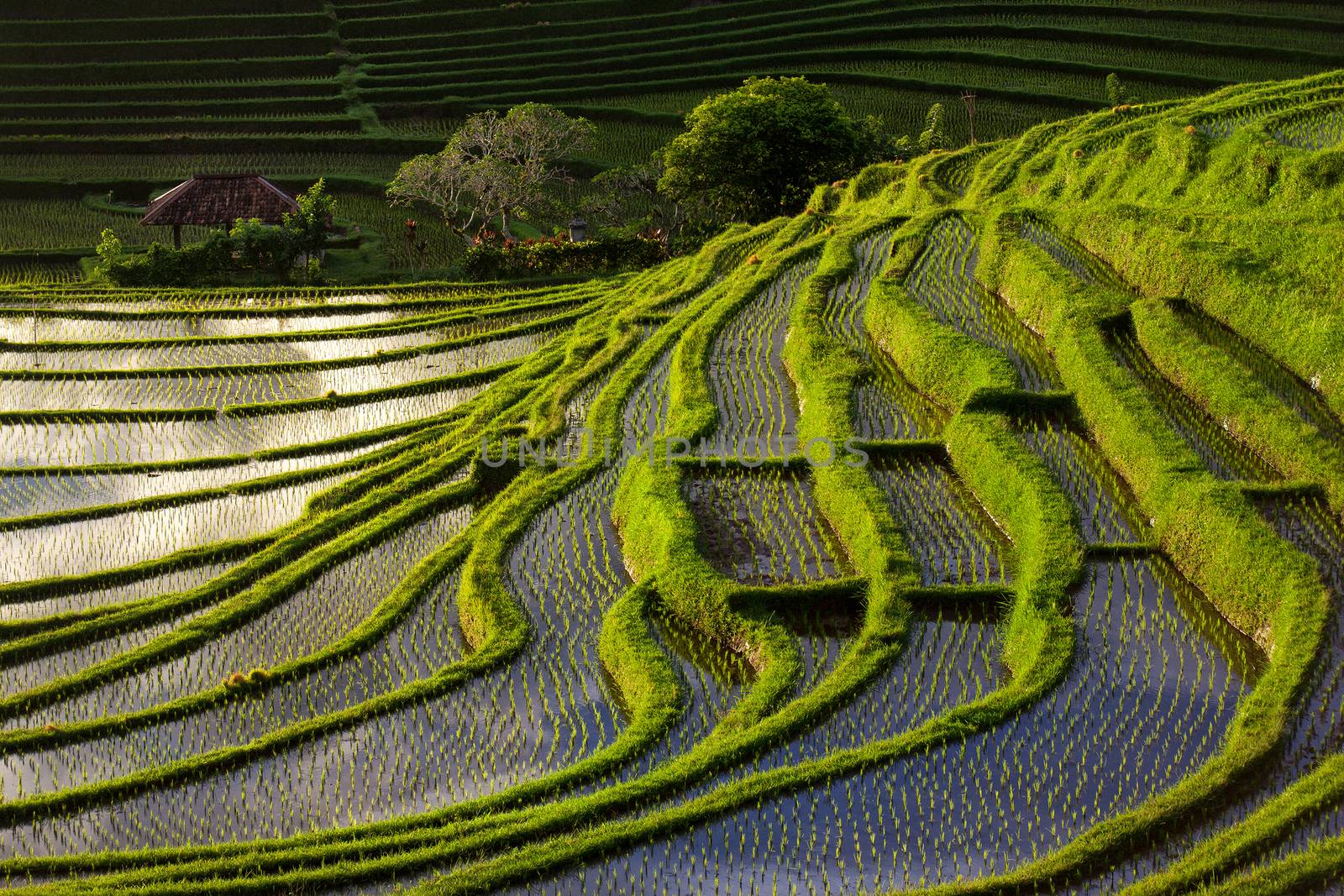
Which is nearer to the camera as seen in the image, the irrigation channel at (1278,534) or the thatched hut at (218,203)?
the irrigation channel at (1278,534)

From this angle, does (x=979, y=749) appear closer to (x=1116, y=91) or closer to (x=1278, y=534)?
(x=1278, y=534)

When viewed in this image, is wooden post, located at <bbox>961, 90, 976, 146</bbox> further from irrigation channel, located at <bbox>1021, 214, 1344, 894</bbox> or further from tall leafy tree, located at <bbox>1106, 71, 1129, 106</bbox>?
irrigation channel, located at <bbox>1021, 214, 1344, 894</bbox>

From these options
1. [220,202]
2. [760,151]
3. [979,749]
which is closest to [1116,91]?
[760,151]

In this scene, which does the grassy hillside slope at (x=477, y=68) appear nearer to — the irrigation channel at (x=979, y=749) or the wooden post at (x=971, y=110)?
the wooden post at (x=971, y=110)

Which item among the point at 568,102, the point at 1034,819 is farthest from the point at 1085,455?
the point at 568,102

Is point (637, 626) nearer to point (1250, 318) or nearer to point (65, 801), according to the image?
point (65, 801)

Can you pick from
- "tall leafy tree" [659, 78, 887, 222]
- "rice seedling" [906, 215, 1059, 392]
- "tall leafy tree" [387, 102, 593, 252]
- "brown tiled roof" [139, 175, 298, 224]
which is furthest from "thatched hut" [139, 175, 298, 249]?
"rice seedling" [906, 215, 1059, 392]

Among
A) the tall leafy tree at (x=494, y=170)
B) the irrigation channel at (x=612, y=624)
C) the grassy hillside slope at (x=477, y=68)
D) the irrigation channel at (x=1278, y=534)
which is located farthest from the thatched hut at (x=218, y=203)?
the irrigation channel at (x=1278, y=534)
